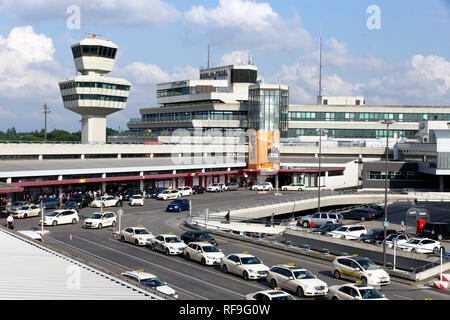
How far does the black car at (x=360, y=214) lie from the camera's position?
6131cm

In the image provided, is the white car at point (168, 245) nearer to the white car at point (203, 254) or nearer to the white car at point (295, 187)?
the white car at point (203, 254)

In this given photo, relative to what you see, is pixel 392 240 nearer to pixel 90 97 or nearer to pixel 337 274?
pixel 337 274

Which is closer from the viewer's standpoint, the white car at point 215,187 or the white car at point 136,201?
the white car at point 136,201

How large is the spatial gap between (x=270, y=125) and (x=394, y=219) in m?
49.5

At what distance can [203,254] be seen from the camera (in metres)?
33.3

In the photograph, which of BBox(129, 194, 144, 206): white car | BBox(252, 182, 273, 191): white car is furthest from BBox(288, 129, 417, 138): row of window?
BBox(129, 194, 144, 206): white car

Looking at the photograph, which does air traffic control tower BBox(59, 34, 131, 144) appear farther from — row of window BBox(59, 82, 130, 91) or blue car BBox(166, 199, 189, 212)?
blue car BBox(166, 199, 189, 212)

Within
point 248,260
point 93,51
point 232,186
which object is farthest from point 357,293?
point 93,51

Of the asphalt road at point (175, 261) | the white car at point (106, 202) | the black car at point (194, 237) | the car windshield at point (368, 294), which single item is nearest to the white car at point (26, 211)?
the asphalt road at point (175, 261)

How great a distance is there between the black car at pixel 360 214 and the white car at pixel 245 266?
3400cm

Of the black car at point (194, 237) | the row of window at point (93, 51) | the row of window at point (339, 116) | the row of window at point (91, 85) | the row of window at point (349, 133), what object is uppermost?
the row of window at point (93, 51)

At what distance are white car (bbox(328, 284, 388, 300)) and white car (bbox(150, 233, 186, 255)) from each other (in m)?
14.5

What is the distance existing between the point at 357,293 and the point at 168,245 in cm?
1644
